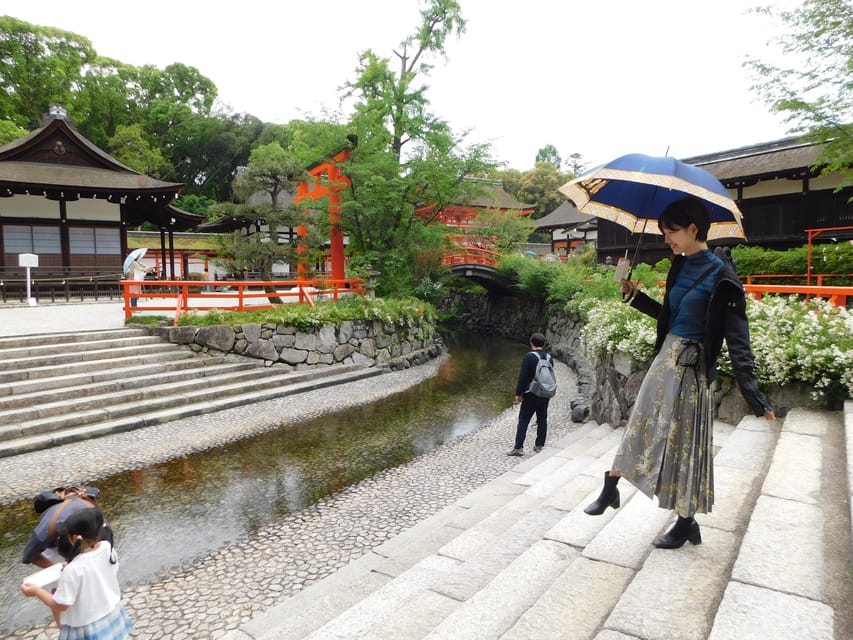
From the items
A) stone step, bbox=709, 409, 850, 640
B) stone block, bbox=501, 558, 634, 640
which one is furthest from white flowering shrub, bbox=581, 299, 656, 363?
stone block, bbox=501, 558, 634, 640

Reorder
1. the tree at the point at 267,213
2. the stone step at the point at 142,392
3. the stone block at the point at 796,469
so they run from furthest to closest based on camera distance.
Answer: the tree at the point at 267,213, the stone step at the point at 142,392, the stone block at the point at 796,469

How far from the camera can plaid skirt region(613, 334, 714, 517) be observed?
271 cm

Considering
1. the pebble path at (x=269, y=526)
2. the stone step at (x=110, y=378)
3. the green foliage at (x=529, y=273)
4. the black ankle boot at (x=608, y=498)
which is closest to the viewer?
the black ankle boot at (x=608, y=498)

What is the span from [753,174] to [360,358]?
48.0 ft

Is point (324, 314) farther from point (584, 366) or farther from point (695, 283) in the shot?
point (695, 283)

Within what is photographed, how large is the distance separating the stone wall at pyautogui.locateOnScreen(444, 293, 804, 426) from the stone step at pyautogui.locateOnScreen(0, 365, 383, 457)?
6.17m

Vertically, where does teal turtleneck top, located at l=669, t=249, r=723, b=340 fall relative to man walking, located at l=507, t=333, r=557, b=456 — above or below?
above

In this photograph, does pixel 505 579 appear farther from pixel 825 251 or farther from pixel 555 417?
pixel 825 251

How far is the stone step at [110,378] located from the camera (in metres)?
8.54

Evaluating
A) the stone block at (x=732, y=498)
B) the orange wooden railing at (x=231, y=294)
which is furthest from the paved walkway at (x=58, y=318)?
the stone block at (x=732, y=498)

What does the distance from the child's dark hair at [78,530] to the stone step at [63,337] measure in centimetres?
964

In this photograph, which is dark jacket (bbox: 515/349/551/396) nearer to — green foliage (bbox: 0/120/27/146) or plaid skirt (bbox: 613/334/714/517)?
plaid skirt (bbox: 613/334/714/517)

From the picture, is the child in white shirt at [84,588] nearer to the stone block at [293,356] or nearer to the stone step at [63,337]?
the stone step at [63,337]

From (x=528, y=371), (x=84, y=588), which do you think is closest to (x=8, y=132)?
(x=528, y=371)
